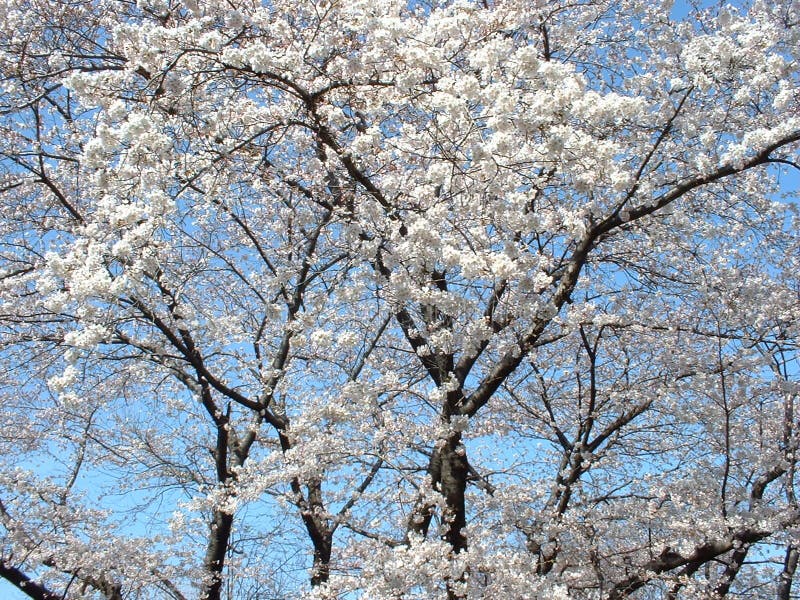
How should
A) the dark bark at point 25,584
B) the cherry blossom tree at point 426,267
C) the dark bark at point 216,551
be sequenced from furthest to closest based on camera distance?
the dark bark at point 216,551
the dark bark at point 25,584
the cherry blossom tree at point 426,267

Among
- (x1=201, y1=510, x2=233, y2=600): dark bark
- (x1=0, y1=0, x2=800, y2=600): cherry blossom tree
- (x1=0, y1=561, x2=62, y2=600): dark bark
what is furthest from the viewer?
(x1=201, y1=510, x2=233, y2=600): dark bark

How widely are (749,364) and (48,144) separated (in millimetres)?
7647

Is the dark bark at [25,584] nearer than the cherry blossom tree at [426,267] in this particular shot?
No

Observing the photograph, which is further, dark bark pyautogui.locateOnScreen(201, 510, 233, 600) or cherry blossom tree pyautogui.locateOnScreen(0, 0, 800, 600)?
dark bark pyautogui.locateOnScreen(201, 510, 233, 600)

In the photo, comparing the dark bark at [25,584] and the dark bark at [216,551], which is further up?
the dark bark at [216,551]

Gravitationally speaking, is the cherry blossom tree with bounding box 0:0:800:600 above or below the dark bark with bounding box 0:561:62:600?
above

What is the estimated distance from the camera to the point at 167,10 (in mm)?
6637

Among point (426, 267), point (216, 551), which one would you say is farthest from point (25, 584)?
point (426, 267)

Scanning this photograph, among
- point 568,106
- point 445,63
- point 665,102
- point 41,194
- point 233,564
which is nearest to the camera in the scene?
point 568,106

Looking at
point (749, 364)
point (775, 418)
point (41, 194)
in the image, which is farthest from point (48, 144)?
point (775, 418)

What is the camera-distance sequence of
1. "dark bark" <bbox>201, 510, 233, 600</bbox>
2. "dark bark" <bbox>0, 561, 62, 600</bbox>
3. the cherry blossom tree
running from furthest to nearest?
"dark bark" <bbox>201, 510, 233, 600</bbox>
"dark bark" <bbox>0, 561, 62, 600</bbox>
the cherry blossom tree

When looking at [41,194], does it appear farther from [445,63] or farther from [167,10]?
[445,63]

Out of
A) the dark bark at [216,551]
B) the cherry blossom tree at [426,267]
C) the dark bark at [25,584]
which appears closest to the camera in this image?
the cherry blossom tree at [426,267]

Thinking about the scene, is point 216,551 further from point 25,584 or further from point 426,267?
point 426,267
